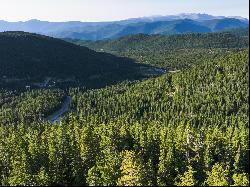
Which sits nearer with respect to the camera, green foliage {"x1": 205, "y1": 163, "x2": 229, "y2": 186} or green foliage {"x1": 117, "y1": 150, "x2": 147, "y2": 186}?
green foliage {"x1": 205, "y1": 163, "x2": 229, "y2": 186}

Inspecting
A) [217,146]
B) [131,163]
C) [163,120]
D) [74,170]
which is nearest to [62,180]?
[74,170]

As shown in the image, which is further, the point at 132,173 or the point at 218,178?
the point at 218,178

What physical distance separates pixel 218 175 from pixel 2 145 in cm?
7108

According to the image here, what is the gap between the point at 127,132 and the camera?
156 meters

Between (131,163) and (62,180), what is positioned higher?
(131,163)

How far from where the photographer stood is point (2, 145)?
132625 millimetres

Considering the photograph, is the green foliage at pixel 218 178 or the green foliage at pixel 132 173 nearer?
the green foliage at pixel 218 178

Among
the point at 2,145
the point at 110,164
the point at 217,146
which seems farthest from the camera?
the point at 217,146

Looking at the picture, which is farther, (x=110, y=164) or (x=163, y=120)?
(x=163, y=120)

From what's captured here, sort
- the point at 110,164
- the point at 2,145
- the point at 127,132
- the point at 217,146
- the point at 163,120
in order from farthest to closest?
the point at 163,120, the point at 127,132, the point at 217,146, the point at 2,145, the point at 110,164

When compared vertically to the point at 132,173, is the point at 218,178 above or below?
below

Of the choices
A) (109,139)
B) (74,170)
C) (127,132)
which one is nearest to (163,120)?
(127,132)

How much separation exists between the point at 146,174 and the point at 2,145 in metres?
51.6

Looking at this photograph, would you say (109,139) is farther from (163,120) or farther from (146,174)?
(163,120)
